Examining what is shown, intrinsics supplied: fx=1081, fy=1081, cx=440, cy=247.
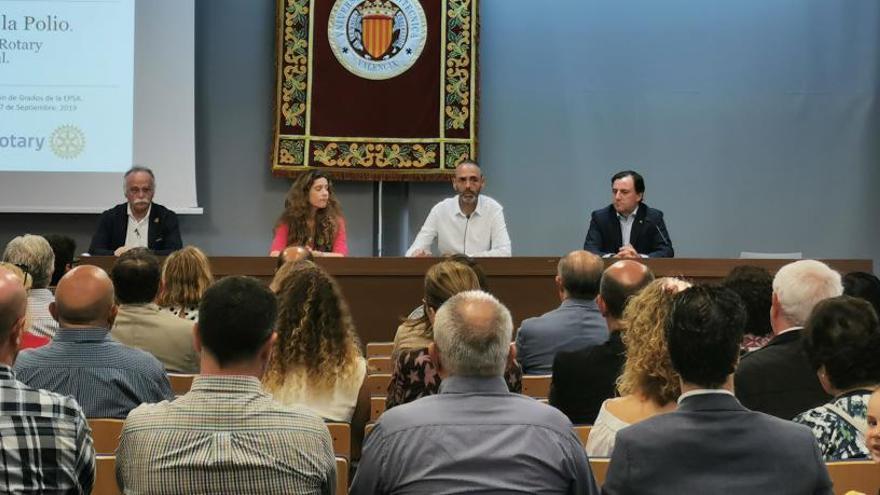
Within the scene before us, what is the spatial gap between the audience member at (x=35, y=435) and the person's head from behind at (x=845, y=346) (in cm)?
166

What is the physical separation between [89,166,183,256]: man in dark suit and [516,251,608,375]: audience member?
346 centimetres

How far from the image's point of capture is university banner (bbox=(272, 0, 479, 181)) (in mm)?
7863

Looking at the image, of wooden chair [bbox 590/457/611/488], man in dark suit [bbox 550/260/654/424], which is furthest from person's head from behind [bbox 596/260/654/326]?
wooden chair [bbox 590/457/611/488]

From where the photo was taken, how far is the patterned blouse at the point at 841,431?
244cm

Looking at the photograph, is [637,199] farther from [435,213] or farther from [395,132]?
[395,132]

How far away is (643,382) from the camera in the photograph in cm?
258

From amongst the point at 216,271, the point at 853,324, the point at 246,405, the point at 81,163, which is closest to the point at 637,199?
the point at 216,271

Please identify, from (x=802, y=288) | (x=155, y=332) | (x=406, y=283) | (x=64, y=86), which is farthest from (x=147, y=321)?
(x=64, y=86)

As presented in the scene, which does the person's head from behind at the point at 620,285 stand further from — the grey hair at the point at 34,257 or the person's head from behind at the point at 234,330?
the grey hair at the point at 34,257

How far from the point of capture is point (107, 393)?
2941mm

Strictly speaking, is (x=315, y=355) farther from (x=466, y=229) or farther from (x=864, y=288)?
(x=466, y=229)

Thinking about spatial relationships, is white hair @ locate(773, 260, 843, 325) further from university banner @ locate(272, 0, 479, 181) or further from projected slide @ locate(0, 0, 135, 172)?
projected slide @ locate(0, 0, 135, 172)

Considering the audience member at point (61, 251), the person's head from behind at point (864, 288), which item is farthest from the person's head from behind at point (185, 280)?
the person's head from behind at point (864, 288)

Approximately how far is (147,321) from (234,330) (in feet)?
6.34
